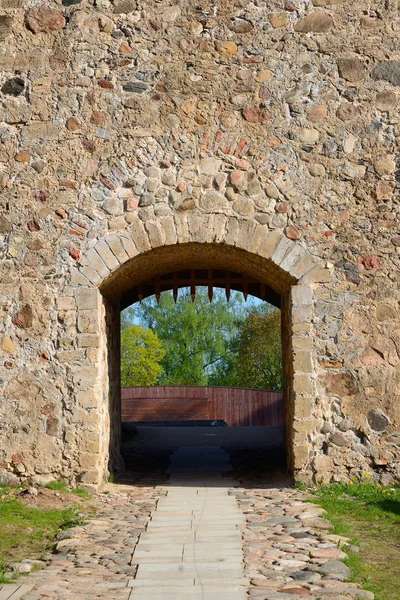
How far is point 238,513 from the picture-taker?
5.57m

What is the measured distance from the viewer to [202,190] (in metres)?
6.84

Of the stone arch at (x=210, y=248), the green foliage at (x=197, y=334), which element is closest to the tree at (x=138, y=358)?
the green foliage at (x=197, y=334)

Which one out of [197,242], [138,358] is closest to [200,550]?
[197,242]

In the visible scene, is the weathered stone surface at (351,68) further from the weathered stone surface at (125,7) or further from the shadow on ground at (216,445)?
the shadow on ground at (216,445)

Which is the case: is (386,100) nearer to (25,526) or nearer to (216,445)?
(25,526)

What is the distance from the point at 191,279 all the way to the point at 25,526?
408 centimetres

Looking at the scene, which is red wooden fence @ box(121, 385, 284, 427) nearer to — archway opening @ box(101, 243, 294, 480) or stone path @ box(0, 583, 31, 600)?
archway opening @ box(101, 243, 294, 480)

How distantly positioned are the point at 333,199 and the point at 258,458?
10.6 feet

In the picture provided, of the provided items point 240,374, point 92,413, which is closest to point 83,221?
point 92,413

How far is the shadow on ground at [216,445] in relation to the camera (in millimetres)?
7258

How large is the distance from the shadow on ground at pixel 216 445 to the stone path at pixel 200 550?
0.42m

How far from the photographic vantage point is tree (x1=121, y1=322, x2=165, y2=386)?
28016mm

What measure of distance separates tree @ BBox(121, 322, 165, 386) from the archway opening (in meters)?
19.0

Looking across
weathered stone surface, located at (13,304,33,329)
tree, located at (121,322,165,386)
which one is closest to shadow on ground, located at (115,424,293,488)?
weathered stone surface, located at (13,304,33,329)
